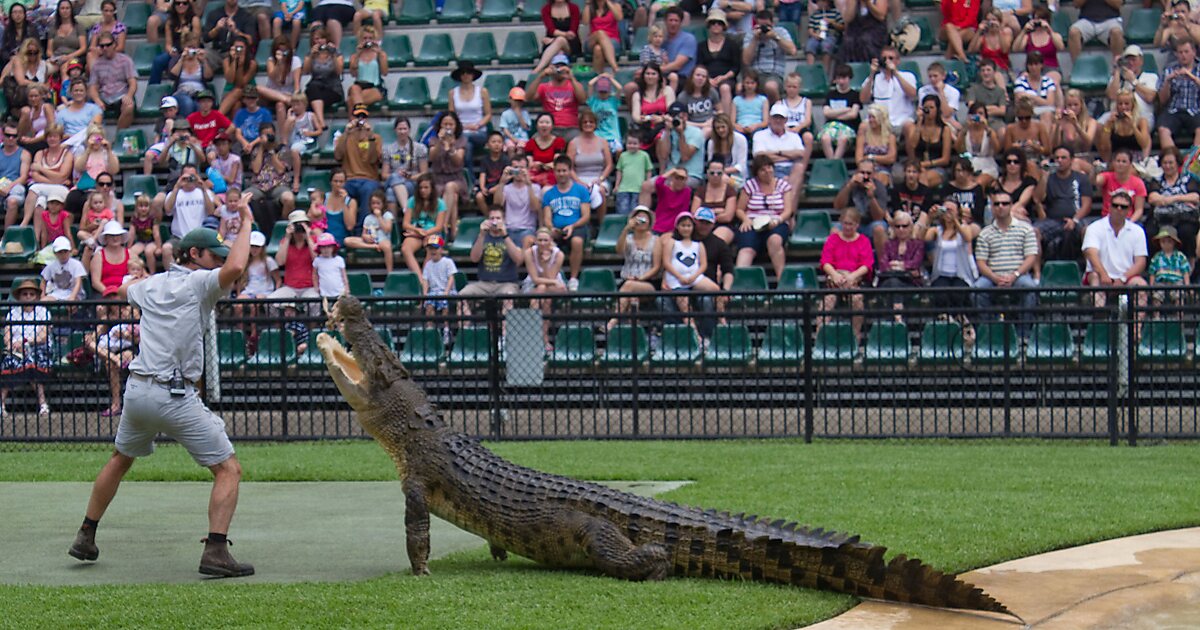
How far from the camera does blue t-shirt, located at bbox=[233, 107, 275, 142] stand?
1913 cm

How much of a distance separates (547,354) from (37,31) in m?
12.4

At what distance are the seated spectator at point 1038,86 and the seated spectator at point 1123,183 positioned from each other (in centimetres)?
140

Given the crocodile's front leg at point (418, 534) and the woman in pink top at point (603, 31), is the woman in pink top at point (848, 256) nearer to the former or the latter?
the woman in pink top at point (603, 31)

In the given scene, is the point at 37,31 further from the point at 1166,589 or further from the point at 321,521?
the point at 1166,589

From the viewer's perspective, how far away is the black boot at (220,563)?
263 inches

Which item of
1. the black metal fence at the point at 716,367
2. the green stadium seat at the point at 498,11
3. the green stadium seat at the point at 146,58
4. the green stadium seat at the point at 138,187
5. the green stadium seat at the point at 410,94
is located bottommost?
the black metal fence at the point at 716,367

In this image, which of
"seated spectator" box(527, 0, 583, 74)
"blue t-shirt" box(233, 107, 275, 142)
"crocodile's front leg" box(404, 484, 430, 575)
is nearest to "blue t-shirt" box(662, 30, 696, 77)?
"seated spectator" box(527, 0, 583, 74)

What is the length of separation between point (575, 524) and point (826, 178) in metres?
11.1

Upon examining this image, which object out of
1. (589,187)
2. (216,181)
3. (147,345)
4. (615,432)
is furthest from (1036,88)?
(147,345)

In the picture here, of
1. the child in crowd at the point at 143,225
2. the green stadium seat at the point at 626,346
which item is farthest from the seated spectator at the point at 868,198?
the child in crowd at the point at 143,225

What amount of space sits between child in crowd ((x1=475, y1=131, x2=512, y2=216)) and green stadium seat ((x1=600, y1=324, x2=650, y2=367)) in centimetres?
474

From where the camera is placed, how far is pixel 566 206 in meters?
16.5

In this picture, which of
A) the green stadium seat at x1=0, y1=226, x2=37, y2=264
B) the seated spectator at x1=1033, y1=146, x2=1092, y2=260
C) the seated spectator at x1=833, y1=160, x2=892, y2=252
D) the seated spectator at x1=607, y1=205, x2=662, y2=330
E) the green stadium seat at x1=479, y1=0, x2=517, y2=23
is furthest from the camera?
the green stadium seat at x1=479, y1=0, x2=517, y2=23

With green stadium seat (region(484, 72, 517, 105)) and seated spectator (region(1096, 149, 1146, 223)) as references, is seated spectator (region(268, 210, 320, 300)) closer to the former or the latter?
green stadium seat (region(484, 72, 517, 105))
